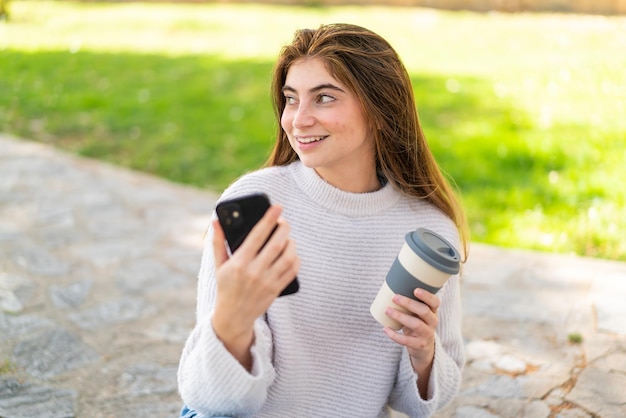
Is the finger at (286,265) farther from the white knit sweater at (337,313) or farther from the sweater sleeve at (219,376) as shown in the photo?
the white knit sweater at (337,313)

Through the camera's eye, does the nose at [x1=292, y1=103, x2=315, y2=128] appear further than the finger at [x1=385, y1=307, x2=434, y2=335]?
Yes

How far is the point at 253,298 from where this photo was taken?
1.65m

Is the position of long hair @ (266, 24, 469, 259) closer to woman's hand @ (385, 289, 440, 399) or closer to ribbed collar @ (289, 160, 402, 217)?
ribbed collar @ (289, 160, 402, 217)

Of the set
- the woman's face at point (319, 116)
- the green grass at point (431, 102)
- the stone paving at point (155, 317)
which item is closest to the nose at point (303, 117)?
the woman's face at point (319, 116)

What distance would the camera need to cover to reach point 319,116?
81.9 inches

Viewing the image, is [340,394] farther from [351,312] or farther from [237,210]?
[237,210]

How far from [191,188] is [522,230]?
227 cm

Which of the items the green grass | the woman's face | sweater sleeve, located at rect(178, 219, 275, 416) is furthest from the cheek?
the green grass

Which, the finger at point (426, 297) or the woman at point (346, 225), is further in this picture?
the woman at point (346, 225)

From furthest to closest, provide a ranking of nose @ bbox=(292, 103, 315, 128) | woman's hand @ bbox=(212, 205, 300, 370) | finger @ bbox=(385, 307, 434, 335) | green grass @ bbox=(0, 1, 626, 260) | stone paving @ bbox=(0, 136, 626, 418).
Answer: green grass @ bbox=(0, 1, 626, 260) → stone paving @ bbox=(0, 136, 626, 418) → nose @ bbox=(292, 103, 315, 128) → finger @ bbox=(385, 307, 434, 335) → woman's hand @ bbox=(212, 205, 300, 370)

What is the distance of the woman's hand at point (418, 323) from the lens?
186 cm

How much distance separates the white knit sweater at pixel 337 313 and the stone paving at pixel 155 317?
80 cm

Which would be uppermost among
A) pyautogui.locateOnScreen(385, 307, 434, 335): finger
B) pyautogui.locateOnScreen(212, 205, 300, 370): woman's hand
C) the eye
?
the eye

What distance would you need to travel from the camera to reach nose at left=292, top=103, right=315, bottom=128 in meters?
2.07
